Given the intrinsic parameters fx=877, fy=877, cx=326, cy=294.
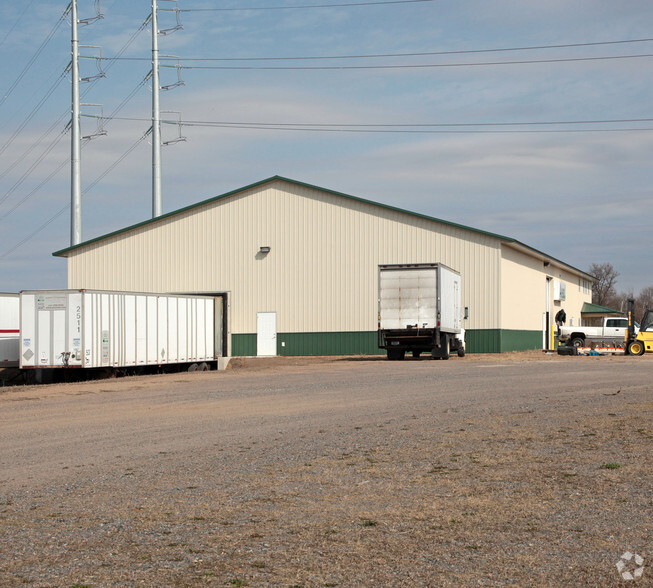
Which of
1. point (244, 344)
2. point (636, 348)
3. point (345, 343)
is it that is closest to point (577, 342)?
point (636, 348)

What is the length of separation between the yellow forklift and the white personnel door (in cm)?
1772

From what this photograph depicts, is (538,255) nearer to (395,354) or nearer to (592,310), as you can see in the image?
(395,354)

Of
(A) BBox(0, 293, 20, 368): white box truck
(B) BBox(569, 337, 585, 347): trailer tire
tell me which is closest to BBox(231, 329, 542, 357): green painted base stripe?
(B) BBox(569, 337, 585, 347): trailer tire

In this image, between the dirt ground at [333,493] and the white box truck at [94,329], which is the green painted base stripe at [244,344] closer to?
the white box truck at [94,329]

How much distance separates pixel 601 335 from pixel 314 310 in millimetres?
15773

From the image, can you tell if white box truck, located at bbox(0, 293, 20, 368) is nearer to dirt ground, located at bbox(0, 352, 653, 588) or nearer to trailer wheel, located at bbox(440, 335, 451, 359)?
dirt ground, located at bbox(0, 352, 653, 588)

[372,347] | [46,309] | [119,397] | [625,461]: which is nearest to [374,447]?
[625,461]

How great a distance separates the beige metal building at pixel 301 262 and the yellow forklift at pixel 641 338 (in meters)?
5.98

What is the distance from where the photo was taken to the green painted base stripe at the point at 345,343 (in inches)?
1708

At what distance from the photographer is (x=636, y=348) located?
1617 inches

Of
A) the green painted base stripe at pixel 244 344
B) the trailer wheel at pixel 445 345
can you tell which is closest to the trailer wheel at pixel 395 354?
the trailer wheel at pixel 445 345

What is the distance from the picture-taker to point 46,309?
1148 inches

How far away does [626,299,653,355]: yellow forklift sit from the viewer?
40.8 meters

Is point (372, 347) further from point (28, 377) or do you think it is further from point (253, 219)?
point (28, 377)
